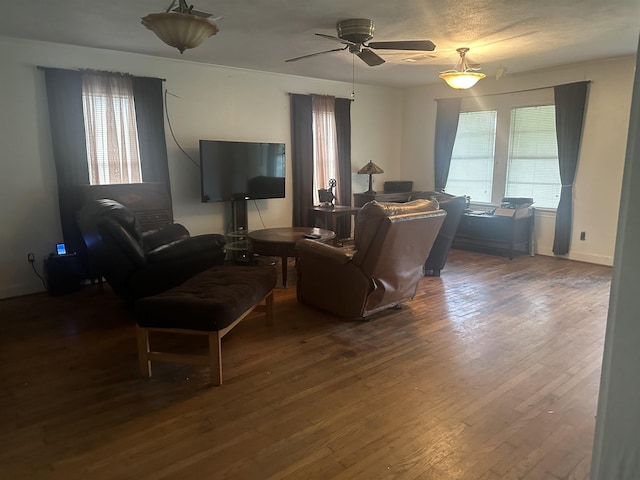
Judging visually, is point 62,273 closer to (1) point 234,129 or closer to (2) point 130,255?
(2) point 130,255

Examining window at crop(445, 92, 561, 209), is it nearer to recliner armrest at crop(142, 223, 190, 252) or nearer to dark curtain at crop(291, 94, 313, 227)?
dark curtain at crop(291, 94, 313, 227)

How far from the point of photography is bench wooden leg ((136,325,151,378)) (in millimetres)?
2648

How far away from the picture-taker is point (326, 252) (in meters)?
3.59

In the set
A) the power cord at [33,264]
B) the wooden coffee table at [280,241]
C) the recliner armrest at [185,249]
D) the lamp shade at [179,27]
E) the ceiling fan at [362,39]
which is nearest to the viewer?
the lamp shade at [179,27]

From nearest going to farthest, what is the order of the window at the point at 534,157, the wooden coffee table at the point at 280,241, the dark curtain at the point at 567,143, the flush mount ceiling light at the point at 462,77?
1. the wooden coffee table at the point at 280,241
2. the flush mount ceiling light at the point at 462,77
3. the dark curtain at the point at 567,143
4. the window at the point at 534,157

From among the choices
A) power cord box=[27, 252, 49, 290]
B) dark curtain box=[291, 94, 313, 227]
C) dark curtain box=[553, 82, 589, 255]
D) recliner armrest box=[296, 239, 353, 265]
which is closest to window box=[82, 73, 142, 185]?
power cord box=[27, 252, 49, 290]

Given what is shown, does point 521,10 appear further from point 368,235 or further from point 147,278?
point 147,278

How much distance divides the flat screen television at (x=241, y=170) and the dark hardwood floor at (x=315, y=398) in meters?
1.96

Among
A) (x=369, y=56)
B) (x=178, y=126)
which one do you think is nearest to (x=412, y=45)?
(x=369, y=56)

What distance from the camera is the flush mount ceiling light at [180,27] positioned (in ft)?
7.73

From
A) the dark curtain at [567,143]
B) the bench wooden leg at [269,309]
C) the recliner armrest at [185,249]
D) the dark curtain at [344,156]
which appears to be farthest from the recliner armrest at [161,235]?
the dark curtain at [567,143]

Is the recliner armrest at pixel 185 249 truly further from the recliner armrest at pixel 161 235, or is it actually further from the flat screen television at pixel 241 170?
the flat screen television at pixel 241 170

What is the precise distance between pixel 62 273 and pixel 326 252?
2747 mm

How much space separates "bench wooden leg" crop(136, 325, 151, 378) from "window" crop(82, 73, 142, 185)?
2664 millimetres
